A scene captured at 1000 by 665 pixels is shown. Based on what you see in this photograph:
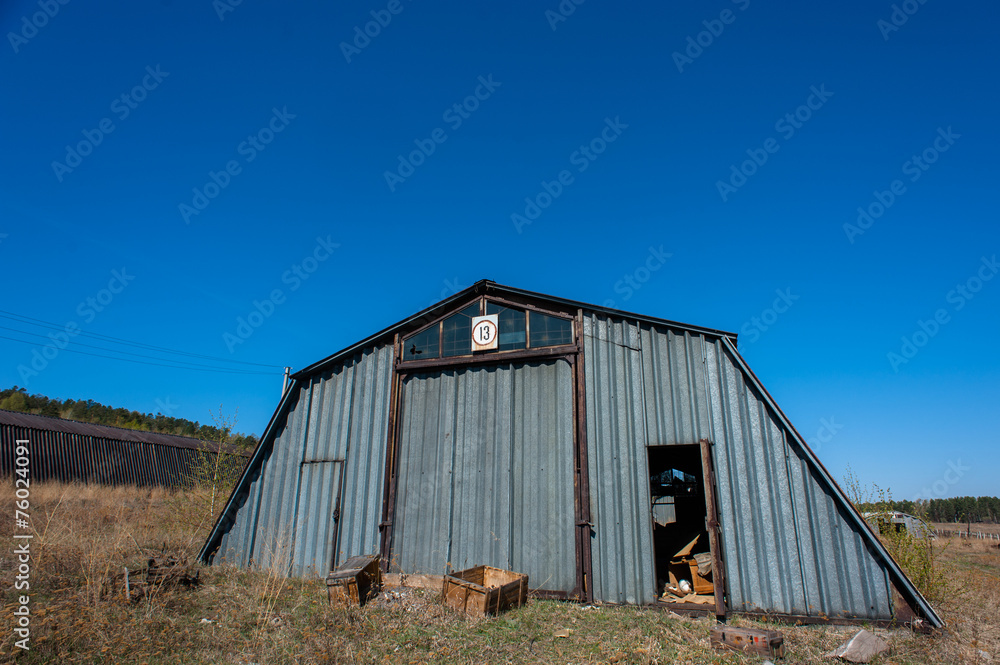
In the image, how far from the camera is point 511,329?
10.8 m

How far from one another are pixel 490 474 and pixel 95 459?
78.0ft

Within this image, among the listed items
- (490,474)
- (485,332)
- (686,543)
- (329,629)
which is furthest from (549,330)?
(329,629)

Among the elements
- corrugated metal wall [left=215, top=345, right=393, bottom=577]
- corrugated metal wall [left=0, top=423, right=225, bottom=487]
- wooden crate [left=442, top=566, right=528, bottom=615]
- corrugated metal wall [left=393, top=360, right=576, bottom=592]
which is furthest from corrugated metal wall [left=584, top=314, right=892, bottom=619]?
corrugated metal wall [left=0, top=423, right=225, bottom=487]

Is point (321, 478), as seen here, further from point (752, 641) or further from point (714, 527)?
point (752, 641)

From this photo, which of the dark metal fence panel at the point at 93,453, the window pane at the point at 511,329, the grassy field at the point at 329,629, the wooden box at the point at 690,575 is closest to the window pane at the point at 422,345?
the window pane at the point at 511,329

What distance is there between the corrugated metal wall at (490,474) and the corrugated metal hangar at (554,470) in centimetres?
3

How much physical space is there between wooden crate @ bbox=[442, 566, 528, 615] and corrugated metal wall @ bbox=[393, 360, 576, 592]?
2.15 ft

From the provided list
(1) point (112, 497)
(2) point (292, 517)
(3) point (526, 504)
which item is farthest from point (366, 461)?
(1) point (112, 497)

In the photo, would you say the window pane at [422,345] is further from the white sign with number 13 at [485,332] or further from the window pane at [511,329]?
the window pane at [511,329]

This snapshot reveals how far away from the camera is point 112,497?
21375 mm

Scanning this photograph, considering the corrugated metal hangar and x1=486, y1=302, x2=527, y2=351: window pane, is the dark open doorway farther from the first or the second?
x1=486, y1=302, x2=527, y2=351: window pane

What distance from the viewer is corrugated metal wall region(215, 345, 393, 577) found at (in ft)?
34.8

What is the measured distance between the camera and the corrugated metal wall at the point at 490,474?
9328 millimetres

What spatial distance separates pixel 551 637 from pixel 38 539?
29.7ft
